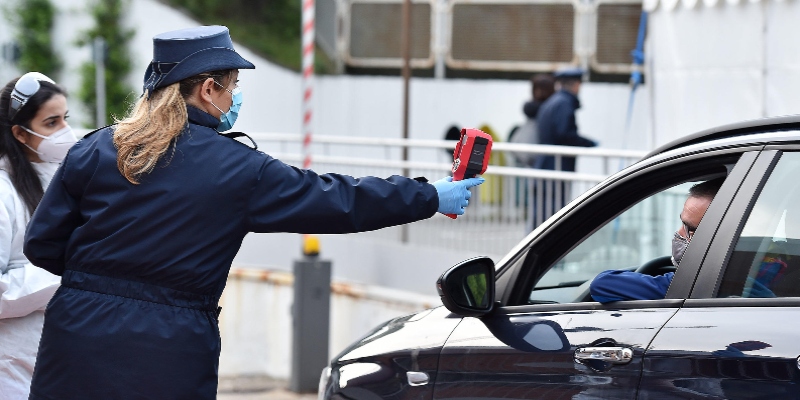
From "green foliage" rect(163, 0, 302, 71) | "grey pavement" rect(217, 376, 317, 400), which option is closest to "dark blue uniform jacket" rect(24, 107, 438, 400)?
"grey pavement" rect(217, 376, 317, 400)

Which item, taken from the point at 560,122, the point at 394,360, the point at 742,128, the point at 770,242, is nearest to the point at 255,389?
the point at 560,122

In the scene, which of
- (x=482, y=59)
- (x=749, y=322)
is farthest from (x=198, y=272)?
(x=482, y=59)

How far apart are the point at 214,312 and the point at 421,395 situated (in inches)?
24.4

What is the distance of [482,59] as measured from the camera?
15977 millimetres

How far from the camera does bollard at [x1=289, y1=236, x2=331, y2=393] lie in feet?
27.4

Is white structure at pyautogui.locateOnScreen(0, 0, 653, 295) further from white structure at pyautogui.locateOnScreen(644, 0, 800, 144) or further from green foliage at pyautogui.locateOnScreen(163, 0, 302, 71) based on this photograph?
white structure at pyautogui.locateOnScreen(644, 0, 800, 144)

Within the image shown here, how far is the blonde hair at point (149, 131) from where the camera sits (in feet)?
10.2

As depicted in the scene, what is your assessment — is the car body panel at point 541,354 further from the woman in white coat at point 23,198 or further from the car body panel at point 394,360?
the woman in white coat at point 23,198

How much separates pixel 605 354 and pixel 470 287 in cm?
55

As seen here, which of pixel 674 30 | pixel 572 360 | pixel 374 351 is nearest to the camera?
pixel 572 360

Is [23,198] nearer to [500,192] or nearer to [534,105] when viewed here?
[500,192]

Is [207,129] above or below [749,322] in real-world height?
above

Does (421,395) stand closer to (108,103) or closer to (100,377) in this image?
(100,377)

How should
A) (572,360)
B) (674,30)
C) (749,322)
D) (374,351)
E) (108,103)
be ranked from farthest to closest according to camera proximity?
(108,103), (674,30), (374,351), (572,360), (749,322)
